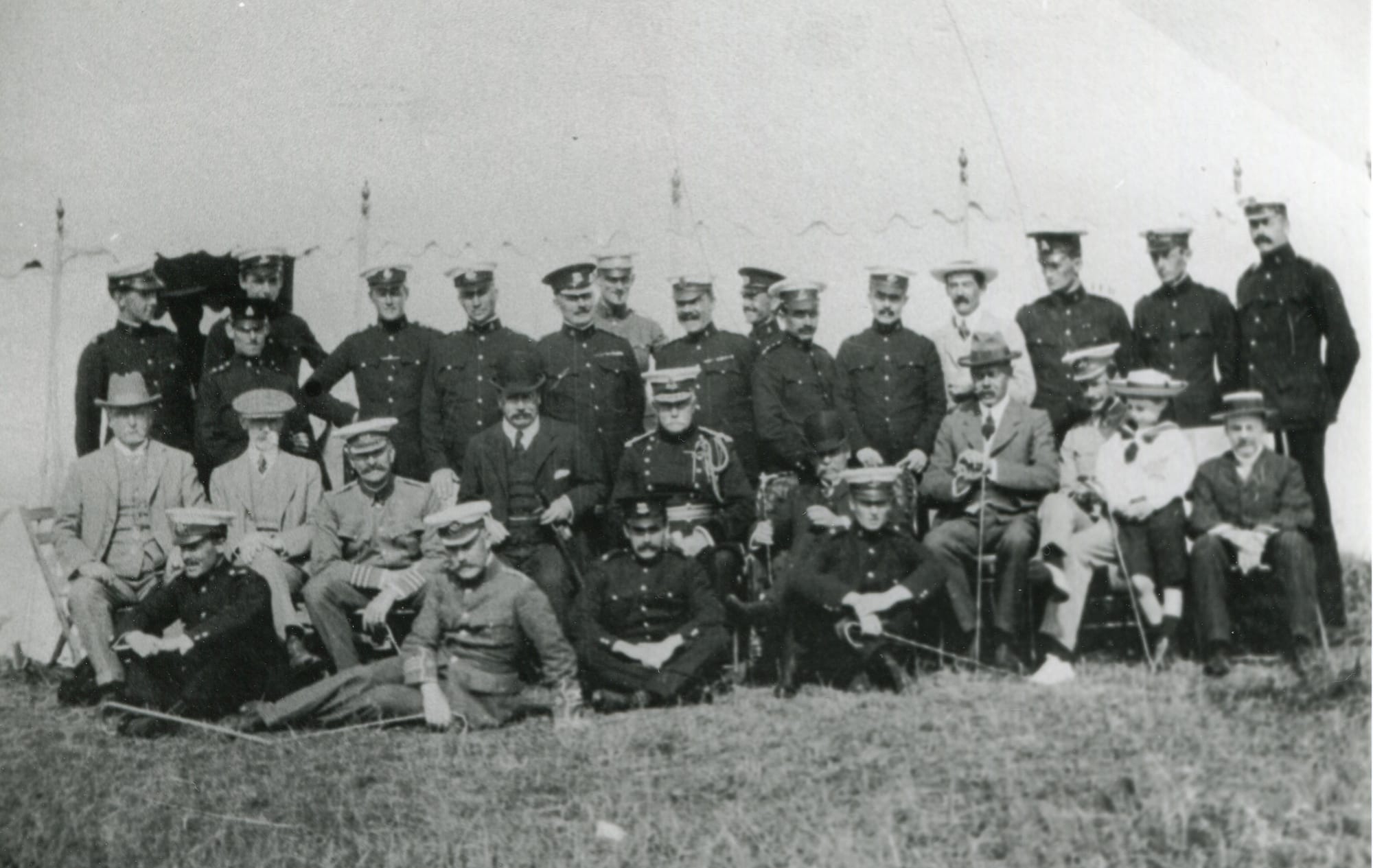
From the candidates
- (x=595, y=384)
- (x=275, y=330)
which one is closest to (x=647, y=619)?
(x=595, y=384)

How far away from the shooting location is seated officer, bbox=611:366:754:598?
19.8 feet

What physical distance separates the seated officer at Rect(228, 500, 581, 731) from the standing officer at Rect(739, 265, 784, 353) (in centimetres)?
144

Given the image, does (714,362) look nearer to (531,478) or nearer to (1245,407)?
(531,478)

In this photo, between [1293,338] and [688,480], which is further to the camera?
[688,480]

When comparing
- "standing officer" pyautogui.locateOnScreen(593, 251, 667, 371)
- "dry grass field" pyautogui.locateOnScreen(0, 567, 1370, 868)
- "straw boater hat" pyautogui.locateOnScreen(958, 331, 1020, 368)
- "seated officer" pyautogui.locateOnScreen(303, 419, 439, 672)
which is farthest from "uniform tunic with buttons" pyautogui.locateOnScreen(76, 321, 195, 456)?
"straw boater hat" pyautogui.locateOnScreen(958, 331, 1020, 368)

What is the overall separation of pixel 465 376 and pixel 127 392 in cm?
137

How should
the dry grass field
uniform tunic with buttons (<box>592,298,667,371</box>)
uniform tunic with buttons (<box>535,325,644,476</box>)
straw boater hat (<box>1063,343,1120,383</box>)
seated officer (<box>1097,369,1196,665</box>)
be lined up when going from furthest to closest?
uniform tunic with buttons (<box>592,298,667,371</box>) < uniform tunic with buttons (<box>535,325,644,476</box>) < straw boater hat (<box>1063,343,1120,383</box>) < seated officer (<box>1097,369,1196,665</box>) < the dry grass field

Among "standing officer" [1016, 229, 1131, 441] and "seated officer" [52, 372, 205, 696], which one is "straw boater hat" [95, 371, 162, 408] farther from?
"standing officer" [1016, 229, 1131, 441]

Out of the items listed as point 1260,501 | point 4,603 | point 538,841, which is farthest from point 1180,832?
point 4,603

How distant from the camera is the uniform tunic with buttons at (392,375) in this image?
251 inches

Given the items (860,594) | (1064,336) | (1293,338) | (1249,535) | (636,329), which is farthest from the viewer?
(636,329)

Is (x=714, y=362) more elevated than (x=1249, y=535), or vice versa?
(x=714, y=362)

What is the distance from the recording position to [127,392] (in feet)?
20.8

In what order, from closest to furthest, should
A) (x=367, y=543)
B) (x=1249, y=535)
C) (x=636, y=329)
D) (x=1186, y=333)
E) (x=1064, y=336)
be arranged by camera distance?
1. (x=1249, y=535)
2. (x=1186, y=333)
3. (x=1064, y=336)
4. (x=367, y=543)
5. (x=636, y=329)
